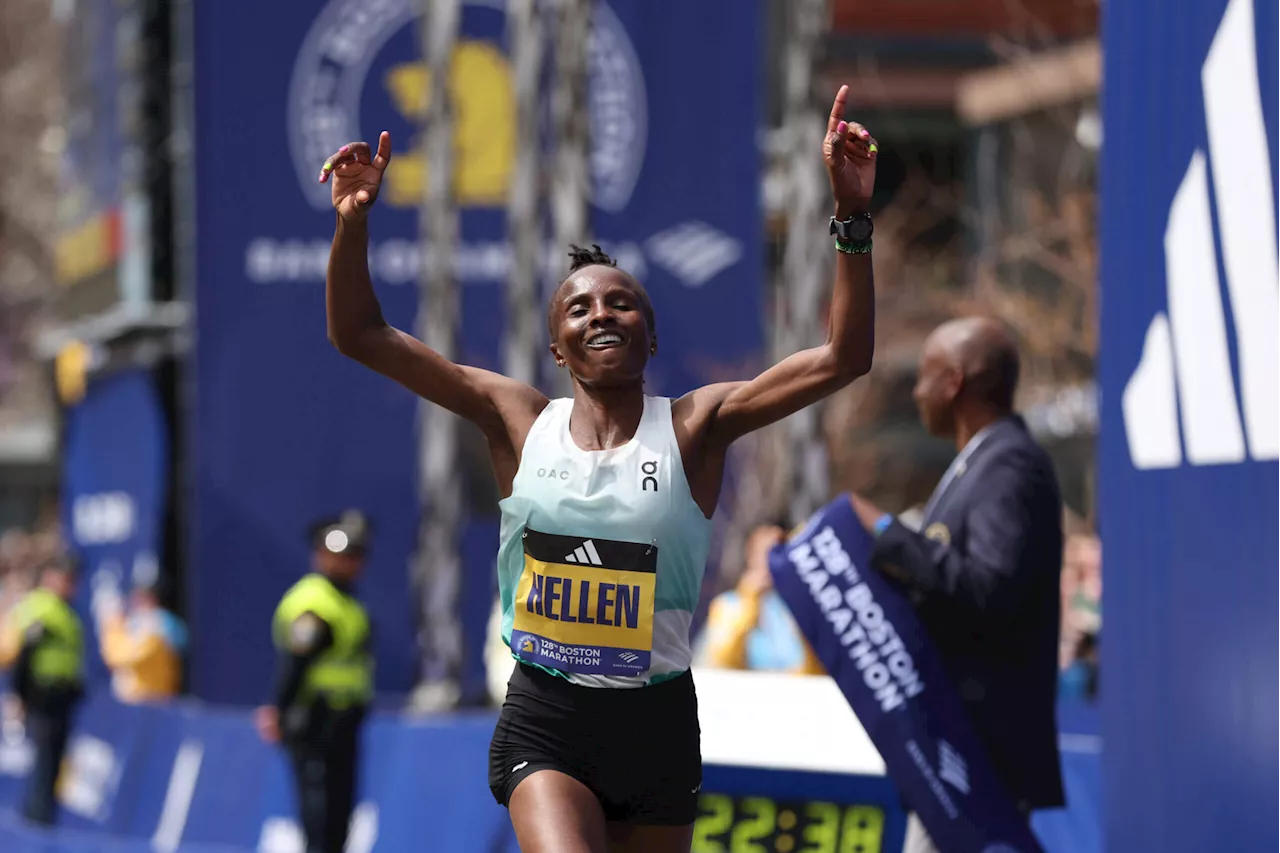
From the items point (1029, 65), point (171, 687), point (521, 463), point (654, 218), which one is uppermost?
point (1029, 65)

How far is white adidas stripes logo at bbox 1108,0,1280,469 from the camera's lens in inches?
197

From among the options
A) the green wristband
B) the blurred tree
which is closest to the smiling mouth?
the green wristband

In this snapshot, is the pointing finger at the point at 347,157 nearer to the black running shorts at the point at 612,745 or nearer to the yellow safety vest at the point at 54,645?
the black running shorts at the point at 612,745

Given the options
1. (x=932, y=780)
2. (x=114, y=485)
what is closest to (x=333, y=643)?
(x=932, y=780)

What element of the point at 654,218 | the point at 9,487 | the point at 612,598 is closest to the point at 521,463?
the point at 612,598

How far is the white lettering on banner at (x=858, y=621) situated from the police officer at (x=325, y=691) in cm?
411

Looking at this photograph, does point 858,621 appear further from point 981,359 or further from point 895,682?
point 981,359

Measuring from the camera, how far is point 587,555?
4281 millimetres

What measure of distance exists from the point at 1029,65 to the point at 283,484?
9.83 meters

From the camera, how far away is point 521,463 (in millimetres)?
4434

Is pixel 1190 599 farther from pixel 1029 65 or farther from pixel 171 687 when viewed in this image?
pixel 1029 65

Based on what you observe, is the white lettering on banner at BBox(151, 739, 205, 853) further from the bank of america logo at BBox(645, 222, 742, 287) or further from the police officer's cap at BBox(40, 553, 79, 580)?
the bank of america logo at BBox(645, 222, 742, 287)

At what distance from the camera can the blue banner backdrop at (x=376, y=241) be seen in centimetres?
1727

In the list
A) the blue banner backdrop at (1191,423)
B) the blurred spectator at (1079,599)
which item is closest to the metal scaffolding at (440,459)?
the blurred spectator at (1079,599)
